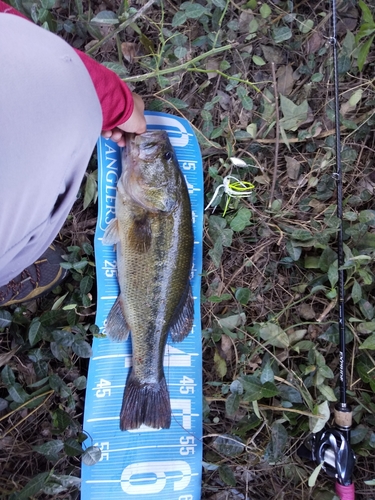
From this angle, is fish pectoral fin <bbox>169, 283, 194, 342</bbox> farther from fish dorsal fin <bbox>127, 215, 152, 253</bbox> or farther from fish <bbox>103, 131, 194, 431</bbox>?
fish dorsal fin <bbox>127, 215, 152, 253</bbox>

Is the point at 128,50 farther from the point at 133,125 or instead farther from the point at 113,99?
the point at 113,99

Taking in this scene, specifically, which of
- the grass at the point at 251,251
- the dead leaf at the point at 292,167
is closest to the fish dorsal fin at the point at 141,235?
the grass at the point at 251,251

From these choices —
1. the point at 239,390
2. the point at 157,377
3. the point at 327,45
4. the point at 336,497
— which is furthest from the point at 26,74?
the point at 336,497

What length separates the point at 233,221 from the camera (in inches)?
101

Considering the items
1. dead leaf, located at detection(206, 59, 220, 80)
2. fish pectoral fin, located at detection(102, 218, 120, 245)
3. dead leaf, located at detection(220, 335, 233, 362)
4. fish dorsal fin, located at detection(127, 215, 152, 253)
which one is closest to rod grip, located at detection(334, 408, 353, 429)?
dead leaf, located at detection(220, 335, 233, 362)

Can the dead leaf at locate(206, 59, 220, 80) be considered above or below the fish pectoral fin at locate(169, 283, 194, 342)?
above

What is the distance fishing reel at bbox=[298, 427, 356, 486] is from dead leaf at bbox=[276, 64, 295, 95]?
214cm

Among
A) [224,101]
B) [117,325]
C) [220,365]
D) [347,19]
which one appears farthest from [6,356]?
[347,19]

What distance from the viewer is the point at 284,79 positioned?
107 inches

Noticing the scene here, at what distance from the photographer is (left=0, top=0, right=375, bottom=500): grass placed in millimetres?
2393

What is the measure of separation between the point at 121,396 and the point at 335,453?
4.09 feet

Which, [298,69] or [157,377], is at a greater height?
[298,69]

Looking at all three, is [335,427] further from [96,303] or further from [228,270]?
[96,303]

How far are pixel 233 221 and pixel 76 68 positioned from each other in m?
1.47
